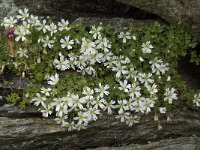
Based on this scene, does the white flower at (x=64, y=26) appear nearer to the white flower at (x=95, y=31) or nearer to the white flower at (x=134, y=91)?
the white flower at (x=95, y=31)

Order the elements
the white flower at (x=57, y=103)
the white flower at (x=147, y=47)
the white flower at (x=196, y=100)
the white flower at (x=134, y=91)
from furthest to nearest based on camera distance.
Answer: the white flower at (x=196, y=100), the white flower at (x=147, y=47), the white flower at (x=134, y=91), the white flower at (x=57, y=103)

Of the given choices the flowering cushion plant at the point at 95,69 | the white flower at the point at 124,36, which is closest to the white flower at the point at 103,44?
the flowering cushion plant at the point at 95,69

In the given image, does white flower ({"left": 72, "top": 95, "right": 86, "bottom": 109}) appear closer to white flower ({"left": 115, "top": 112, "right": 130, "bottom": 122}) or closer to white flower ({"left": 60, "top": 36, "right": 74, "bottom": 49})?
white flower ({"left": 115, "top": 112, "right": 130, "bottom": 122})

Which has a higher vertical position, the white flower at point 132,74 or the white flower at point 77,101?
the white flower at point 132,74

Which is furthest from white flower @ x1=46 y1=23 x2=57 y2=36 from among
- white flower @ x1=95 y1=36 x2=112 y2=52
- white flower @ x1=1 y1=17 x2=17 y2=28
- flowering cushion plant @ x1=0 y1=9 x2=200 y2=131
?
white flower @ x1=95 y1=36 x2=112 y2=52

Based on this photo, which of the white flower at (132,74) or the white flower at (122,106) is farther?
the white flower at (132,74)

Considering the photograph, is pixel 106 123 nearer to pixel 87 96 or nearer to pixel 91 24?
pixel 87 96
